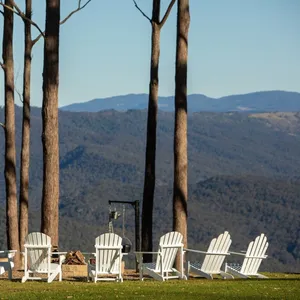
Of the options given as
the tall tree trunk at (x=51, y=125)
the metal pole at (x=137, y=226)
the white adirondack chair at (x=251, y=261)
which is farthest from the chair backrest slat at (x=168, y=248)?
the metal pole at (x=137, y=226)

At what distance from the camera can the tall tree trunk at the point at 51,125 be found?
1905 centimetres

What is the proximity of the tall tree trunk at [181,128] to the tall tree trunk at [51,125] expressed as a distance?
232cm

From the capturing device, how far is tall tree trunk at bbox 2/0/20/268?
2442 centimetres

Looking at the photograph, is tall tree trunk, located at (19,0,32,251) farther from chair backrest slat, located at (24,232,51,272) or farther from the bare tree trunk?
chair backrest slat, located at (24,232,51,272)

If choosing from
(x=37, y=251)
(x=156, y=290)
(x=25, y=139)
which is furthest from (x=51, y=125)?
(x=25, y=139)

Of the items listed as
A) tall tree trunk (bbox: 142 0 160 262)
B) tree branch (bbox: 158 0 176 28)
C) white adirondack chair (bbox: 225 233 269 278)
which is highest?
tree branch (bbox: 158 0 176 28)

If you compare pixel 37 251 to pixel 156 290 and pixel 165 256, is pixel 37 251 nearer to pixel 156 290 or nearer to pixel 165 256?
pixel 165 256

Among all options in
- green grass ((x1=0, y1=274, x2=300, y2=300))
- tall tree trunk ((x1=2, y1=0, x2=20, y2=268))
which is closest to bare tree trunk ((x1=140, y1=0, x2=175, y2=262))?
tall tree trunk ((x1=2, y1=0, x2=20, y2=268))

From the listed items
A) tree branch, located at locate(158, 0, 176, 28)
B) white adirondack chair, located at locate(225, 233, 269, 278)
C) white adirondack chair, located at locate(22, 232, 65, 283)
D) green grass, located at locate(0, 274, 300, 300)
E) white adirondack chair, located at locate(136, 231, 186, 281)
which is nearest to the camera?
green grass, located at locate(0, 274, 300, 300)

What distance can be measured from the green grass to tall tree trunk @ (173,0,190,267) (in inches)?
133

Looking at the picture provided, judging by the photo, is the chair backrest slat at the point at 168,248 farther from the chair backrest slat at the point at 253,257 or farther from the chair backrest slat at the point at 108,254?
the chair backrest slat at the point at 253,257

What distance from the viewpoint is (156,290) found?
1435 centimetres

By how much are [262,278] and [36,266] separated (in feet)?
12.8

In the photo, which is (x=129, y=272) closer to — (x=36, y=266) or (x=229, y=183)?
(x=36, y=266)
